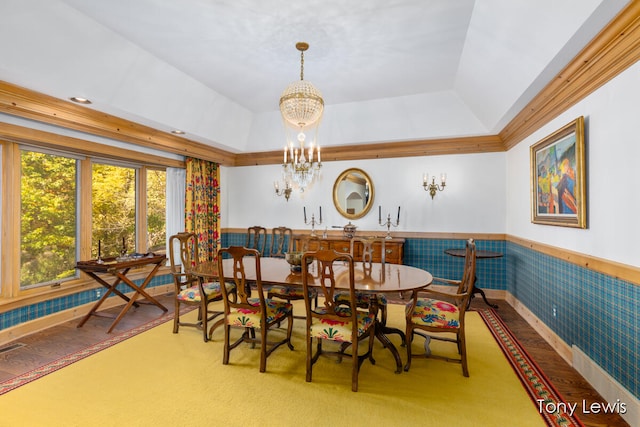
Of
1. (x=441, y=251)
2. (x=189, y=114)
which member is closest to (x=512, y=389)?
(x=441, y=251)

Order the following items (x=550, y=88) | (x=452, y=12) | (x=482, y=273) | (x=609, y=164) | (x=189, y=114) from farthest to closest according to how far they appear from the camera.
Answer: (x=482, y=273), (x=189, y=114), (x=550, y=88), (x=452, y=12), (x=609, y=164)

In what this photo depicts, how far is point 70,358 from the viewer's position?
2.76 metres

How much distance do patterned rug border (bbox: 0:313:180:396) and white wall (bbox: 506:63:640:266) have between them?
4.12 m

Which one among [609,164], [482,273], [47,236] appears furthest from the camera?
[482,273]

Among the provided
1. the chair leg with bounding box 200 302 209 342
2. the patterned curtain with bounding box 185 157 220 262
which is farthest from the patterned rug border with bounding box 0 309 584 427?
the patterned curtain with bounding box 185 157 220 262

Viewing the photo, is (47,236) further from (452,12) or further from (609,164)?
(609,164)

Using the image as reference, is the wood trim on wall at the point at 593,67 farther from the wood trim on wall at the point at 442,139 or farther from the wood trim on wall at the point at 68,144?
the wood trim on wall at the point at 68,144

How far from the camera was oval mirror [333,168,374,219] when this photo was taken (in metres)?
5.23

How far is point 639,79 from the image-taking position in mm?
1860

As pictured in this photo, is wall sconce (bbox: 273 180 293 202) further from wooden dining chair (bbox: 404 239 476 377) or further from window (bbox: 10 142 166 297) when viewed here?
wooden dining chair (bbox: 404 239 476 377)

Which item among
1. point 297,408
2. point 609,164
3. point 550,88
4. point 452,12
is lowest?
point 297,408

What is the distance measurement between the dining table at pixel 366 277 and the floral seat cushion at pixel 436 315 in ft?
0.75

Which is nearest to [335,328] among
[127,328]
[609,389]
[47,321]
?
[609,389]

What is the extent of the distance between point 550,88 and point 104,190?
16.7 ft
